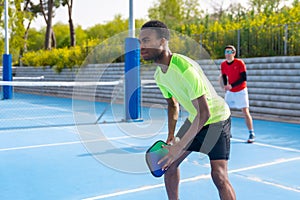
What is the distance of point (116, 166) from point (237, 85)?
120 inches

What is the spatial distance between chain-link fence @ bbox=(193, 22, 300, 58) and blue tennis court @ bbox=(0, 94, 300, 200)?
11.0 feet

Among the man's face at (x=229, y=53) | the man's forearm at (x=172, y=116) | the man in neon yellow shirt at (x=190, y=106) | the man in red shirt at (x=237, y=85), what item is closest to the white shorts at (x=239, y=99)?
the man in red shirt at (x=237, y=85)

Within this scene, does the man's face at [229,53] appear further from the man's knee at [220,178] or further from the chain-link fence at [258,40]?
the chain-link fence at [258,40]

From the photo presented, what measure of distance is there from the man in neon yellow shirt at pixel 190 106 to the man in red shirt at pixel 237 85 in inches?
171

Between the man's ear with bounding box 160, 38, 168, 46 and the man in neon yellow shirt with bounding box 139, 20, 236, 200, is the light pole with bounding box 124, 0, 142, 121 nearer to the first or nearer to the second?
the man in neon yellow shirt with bounding box 139, 20, 236, 200

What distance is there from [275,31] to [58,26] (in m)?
71.0

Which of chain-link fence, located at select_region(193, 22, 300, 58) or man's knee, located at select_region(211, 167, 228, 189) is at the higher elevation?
chain-link fence, located at select_region(193, 22, 300, 58)

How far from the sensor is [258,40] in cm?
1379

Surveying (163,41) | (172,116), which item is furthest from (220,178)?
(163,41)

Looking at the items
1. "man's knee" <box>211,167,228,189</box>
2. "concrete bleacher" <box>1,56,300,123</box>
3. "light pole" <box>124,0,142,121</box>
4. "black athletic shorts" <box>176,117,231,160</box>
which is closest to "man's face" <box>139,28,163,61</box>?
"black athletic shorts" <box>176,117,231,160</box>

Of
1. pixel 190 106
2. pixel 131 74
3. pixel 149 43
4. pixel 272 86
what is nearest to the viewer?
pixel 149 43

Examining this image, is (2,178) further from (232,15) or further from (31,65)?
(31,65)

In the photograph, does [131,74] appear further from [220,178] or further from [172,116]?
[220,178]

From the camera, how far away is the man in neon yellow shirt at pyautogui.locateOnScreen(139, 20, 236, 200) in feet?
10.2
